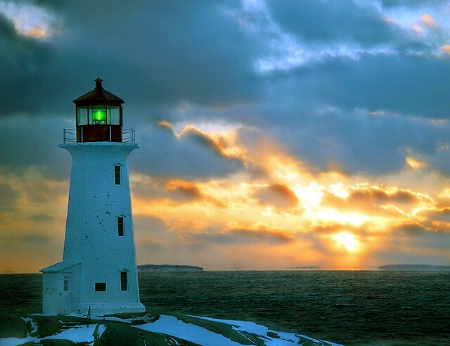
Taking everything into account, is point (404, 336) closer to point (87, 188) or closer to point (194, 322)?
point (194, 322)

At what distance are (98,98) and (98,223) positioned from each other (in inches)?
250

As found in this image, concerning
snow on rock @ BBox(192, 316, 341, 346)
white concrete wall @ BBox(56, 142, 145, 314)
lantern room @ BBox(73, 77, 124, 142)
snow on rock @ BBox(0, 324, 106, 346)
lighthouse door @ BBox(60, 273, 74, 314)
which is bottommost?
snow on rock @ BBox(192, 316, 341, 346)

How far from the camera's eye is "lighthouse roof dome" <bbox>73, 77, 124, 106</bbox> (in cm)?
4206

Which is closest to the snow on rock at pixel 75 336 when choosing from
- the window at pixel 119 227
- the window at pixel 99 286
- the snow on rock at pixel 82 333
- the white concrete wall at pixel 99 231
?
the snow on rock at pixel 82 333


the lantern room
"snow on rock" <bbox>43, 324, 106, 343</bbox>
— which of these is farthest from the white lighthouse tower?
"snow on rock" <bbox>43, 324, 106, 343</bbox>

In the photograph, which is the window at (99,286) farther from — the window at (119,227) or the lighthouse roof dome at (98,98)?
the lighthouse roof dome at (98,98)

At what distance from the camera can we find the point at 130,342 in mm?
36438

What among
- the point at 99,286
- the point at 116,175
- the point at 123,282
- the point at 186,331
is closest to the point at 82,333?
the point at 99,286

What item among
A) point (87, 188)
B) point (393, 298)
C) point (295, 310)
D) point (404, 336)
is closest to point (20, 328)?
point (87, 188)

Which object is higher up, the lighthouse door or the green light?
the green light

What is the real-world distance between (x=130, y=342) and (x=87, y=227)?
7.45 m

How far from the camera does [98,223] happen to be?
4150 centimetres

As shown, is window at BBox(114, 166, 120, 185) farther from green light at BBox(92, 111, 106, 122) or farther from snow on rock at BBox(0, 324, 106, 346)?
snow on rock at BBox(0, 324, 106, 346)

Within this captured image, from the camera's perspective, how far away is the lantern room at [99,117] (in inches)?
1646
